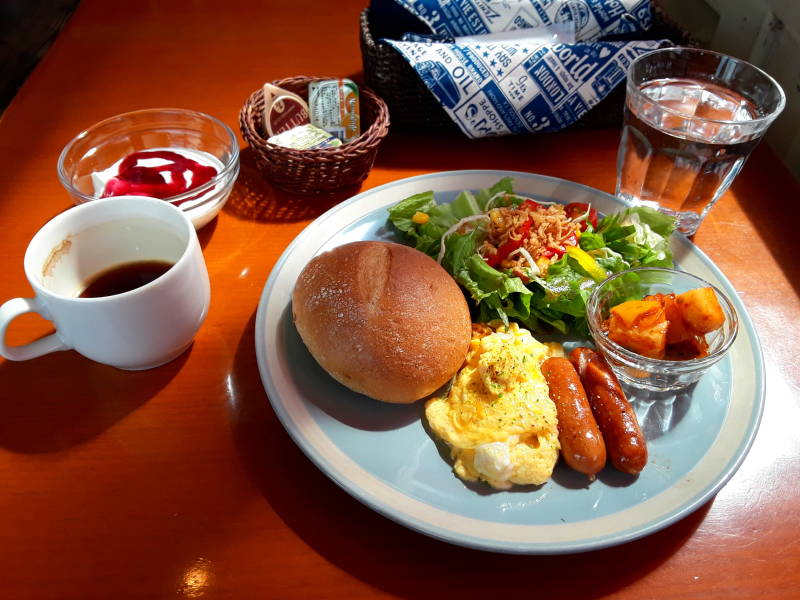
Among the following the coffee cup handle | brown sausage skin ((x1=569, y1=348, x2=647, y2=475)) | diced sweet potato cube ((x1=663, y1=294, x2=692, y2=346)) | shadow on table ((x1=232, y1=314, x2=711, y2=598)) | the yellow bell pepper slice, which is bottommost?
shadow on table ((x1=232, y1=314, x2=711, y2=598))

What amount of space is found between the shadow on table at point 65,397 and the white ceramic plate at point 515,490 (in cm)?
33

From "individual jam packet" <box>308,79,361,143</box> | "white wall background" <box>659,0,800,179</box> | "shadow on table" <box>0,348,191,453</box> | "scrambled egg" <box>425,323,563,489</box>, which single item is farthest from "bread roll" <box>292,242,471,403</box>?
"white wall background" <box>659,0,800,179</box>

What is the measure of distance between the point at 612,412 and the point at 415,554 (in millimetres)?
511

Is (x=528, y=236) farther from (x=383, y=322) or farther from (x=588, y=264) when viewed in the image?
(x=383, y=322)

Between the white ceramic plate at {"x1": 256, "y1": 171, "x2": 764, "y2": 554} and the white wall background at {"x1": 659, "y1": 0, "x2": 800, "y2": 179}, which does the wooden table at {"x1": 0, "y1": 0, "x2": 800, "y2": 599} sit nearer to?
the white ceramic plate at {"x1": 256, "y1": 171, "x2": 764, "y2": 554}

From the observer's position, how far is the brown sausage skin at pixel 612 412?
1234 mm

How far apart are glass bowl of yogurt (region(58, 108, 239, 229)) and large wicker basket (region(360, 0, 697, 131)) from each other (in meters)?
0.55

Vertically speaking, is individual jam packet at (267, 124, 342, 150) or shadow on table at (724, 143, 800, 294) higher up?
shadow on table at (724, 143, 800, 294)

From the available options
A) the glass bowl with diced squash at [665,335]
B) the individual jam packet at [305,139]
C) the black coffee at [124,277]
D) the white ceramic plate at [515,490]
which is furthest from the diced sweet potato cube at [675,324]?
the black coffee at [124,277]

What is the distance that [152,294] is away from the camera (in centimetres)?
122

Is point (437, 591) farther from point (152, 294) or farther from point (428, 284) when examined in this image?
point (152, 294)

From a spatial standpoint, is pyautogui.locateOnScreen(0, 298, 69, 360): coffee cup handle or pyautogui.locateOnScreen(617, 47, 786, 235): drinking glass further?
pyautogui.locateOnScreen(617, 47, 786, 235): drinking glass

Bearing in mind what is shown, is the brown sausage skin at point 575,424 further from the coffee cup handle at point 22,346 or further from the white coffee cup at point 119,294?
the coffee cup handle at point 22,346

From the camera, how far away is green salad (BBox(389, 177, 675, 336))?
160cm
